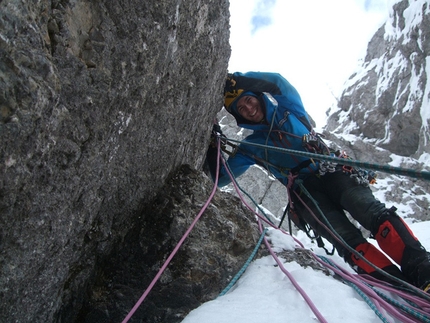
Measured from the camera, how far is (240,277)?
6.64ft

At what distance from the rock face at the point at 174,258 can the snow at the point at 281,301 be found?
14cm

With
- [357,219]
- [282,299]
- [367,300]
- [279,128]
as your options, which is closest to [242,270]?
[282,299]

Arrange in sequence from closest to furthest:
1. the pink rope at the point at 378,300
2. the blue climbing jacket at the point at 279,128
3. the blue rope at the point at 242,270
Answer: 1. the pink rope at the point at 378,300
2. the blue rope at the point at 242,270
3. the blue climbing jacket at the point at 279,128

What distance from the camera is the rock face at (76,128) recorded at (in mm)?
1044

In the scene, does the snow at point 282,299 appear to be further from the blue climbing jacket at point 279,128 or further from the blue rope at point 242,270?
the blue climbing jacket at point 279,128

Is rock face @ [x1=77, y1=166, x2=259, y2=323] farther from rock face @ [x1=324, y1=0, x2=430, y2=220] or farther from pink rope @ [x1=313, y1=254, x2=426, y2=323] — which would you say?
rock face @ [x1=324, y1=0, x2=430, y2=220]

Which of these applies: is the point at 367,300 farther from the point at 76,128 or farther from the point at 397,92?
the point at 397,92

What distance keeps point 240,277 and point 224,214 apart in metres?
0.49

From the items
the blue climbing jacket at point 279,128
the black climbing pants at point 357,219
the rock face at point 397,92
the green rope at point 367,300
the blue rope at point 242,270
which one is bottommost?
the blue rope at point 242,270

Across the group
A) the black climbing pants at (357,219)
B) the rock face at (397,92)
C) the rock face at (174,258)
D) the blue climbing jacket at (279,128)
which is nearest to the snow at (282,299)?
the rock face at (174,258)

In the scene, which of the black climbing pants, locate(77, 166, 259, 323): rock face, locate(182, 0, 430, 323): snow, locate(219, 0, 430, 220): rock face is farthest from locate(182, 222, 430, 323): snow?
locate(219, 0, 430, 220): rock face

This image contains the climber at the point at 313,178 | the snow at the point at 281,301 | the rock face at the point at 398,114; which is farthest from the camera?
the rock face at the point at 398,114

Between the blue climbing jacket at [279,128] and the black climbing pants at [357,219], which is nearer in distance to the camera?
the black climbing pants at [357,219]

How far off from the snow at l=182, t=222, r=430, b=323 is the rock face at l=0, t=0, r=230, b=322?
687 mm
